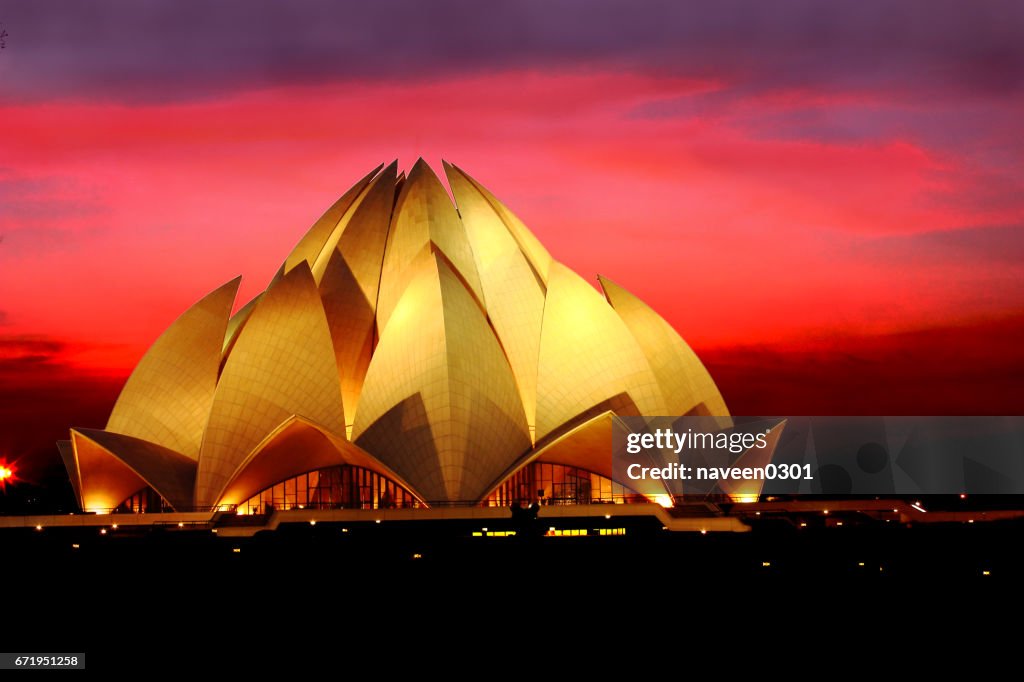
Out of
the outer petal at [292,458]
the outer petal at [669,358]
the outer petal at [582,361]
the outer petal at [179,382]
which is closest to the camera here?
the outer petal at [292,458]

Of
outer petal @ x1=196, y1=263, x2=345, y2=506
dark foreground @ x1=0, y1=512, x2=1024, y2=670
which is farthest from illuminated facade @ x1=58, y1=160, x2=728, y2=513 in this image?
dark foreground @ x1=0, y1=512, x2=1024, y2=670

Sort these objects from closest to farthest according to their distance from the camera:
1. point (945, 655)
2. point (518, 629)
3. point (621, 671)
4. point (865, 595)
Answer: point (621, 671), point (945, 655), point (518, 629), point (865, 595)

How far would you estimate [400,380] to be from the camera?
43.3 m

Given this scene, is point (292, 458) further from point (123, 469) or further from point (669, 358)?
point (669, 358)

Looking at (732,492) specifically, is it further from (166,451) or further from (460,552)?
(166,451)

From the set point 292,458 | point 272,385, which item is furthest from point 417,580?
point 272,385

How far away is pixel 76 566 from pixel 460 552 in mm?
11897

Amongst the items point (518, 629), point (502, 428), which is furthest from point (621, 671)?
point (502, 428)

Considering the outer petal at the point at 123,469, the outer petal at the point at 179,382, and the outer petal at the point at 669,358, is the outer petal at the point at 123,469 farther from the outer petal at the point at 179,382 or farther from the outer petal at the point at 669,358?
the outer petal at the point at 669,358

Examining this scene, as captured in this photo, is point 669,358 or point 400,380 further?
point 669,358

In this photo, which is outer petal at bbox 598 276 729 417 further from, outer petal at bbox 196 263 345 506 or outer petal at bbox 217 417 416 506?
outer petal at bbox 196 263 345 506

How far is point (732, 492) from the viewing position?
1944 inches

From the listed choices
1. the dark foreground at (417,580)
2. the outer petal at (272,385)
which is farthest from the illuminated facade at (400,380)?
the dark foreground at (417,580)

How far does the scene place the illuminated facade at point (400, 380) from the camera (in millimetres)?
43000
